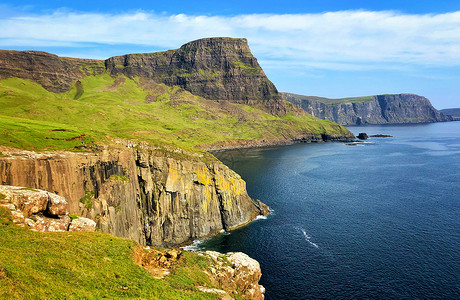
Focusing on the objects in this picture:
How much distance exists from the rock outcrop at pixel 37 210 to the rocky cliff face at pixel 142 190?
11815mm

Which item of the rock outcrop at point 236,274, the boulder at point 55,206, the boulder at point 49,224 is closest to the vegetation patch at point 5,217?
the boulder at point 49,224

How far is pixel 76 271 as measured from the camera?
92.2 ft

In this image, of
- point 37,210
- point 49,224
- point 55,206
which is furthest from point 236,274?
point 37,210

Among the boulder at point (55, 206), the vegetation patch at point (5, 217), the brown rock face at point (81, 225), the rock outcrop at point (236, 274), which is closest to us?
the vegetation patch at point (5, 217)

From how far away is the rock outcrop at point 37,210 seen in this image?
34625mm

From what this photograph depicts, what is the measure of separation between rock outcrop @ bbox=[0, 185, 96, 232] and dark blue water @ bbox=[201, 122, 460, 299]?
37.1 metres

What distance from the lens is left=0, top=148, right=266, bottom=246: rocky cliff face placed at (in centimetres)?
5100

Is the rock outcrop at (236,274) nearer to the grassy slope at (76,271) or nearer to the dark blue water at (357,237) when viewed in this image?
the grassy slope at (76,271)

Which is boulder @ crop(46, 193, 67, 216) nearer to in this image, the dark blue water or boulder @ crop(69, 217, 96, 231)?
boulder @ crop(69, 217, 96, 231)

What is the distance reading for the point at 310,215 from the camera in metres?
94.4

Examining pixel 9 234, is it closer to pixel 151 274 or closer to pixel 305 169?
pixel 151 274

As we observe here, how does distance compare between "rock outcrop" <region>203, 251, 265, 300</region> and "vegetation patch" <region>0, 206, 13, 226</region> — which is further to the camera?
"rock outcrop" <region>203, 251, 265, 300</region>

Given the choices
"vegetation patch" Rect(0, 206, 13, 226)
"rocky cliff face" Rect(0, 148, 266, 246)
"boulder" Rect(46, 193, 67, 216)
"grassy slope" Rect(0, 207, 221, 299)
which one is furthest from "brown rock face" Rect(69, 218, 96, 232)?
"rocky cliff face" Rect(0, 148, 266, 246)

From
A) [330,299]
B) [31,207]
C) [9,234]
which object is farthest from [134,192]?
[330,299]
